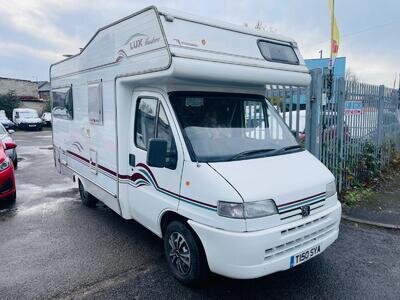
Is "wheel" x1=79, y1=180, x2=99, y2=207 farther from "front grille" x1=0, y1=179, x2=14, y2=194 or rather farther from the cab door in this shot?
the cab door

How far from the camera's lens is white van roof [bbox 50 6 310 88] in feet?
11.7

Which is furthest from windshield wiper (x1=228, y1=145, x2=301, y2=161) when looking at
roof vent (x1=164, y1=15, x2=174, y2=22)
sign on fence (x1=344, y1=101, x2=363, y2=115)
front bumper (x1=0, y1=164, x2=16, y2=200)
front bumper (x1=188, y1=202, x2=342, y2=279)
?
front bumper (x1=0, y1=164, x2=16, y2=200)

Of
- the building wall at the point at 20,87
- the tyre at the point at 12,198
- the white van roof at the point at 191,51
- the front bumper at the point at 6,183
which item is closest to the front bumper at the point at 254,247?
the white van roof at the point at 191,51

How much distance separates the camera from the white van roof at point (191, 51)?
3555mm

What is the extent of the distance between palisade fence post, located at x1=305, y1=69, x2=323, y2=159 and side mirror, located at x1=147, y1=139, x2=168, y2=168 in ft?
12.1

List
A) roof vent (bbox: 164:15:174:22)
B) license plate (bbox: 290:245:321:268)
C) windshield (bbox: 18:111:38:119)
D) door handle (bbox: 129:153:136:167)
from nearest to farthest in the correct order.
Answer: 1. license plate (bbox: 290:245:321:268)
2. roof vent (bbox: 164:15:174:22)
3. door handle (bbox: 129:153:136:167)
4. windshield (bbox: 18:111:38:119)

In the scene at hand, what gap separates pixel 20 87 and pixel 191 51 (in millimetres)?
44816

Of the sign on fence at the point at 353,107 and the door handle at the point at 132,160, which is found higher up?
the sign on fence at the point at 353,107

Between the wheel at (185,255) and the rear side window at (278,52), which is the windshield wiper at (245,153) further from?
the rear side window at (278,52)

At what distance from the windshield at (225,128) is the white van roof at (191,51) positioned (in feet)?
0.93

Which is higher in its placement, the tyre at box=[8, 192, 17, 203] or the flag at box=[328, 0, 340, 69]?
the flag at box=[328, 0, 340, 69]

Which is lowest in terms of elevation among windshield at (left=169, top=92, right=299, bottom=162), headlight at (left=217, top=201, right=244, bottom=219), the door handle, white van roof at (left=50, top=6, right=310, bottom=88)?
headlight at (left=217, top=201, right=244, bottom=219)

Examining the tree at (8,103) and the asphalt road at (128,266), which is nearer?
the asphalt road at (128,266)

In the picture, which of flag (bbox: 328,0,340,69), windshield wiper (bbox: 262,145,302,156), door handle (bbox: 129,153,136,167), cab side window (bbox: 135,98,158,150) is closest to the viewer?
windshield wiper (bbox: 262,145,302,156)
